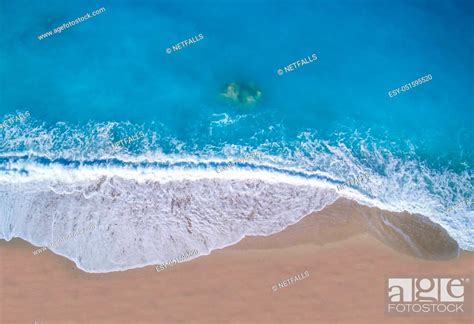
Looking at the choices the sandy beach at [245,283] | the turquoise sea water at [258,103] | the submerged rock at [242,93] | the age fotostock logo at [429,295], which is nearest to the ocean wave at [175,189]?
the turquoise sea water at [258,103]

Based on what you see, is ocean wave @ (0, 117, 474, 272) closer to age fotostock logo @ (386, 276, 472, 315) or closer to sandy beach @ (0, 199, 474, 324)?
sandy beach @ (0, 199, 474, 324)

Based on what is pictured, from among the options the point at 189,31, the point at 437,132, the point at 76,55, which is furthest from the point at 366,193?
the point at 76,55

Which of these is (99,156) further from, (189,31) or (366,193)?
(366,193)

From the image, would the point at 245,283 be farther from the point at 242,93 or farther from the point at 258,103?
the point at 242,93

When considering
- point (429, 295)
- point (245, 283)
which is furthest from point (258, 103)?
point (429, 295)

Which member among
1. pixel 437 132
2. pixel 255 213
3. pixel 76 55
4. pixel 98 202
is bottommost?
pixel 255 213

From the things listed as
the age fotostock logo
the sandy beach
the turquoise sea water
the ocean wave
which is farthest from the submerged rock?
the age fotostock logo
